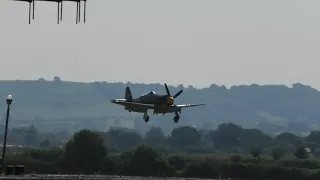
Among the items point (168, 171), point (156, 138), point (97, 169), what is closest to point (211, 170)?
point (168, 171)

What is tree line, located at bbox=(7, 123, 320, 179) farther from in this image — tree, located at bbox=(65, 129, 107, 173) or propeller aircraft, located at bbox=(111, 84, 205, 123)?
propeller aircraft, located at bbox=(111, 84, 205, 123)

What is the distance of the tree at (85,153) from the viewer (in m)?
108

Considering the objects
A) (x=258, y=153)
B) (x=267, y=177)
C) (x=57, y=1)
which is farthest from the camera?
(x=258, y=153)

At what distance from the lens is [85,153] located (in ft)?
371

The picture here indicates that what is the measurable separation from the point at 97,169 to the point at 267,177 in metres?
17.6

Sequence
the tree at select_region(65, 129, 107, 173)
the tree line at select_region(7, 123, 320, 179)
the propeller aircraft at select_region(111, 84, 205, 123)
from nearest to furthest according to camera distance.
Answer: the tree line at select_region(7, 123, 320, 179) → the tree at select_region(65, 129, 107, 173) → the propeller aircraft at select_region(111, 84, 205, 123)

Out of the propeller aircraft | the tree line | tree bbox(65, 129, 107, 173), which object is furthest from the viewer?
the propeller aircraft

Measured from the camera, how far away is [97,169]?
357 ft

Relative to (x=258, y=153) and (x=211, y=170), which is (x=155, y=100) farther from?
(x=258, y=153)

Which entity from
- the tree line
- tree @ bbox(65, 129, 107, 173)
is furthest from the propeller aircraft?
tree @ bbox(65, 129, 107, 173)

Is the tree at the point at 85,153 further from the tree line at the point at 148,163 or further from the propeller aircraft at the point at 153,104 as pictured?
the propeller aircraft at the point at 153,104

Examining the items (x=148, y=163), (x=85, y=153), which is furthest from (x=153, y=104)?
(x=85, y=153)

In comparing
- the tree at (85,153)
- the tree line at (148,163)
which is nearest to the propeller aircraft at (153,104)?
the tree line at (148,163)

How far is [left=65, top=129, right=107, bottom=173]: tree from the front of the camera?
356 feet
